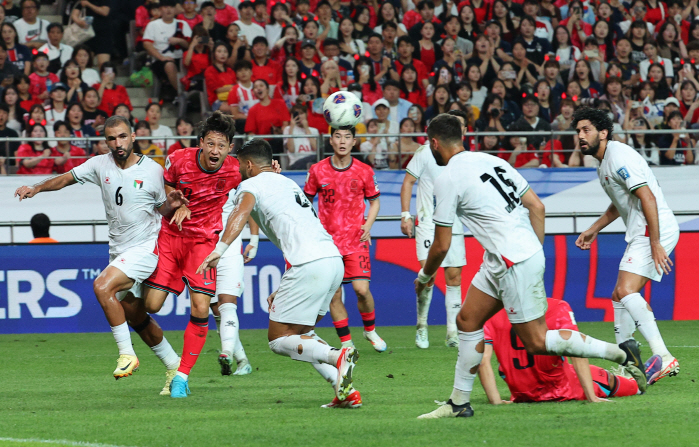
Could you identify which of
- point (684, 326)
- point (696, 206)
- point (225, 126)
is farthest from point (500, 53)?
point (225, 126)

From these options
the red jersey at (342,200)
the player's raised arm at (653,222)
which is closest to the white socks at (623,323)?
the player's raised arm at (653,222)

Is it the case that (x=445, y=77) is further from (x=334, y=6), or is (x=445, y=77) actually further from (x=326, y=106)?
(x=326, y=106)

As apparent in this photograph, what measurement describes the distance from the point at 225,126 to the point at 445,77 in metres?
10.3

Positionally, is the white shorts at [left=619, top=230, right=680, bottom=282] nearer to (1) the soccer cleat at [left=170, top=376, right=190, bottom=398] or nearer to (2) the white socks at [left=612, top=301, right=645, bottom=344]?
(2) the white socks at [left=612, top=301, right=645, bottom=344]

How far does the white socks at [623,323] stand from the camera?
784cm

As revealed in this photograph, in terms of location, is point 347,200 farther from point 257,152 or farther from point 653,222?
point 653,222

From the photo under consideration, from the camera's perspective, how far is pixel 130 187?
26.1 feet

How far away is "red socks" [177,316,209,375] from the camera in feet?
24.7

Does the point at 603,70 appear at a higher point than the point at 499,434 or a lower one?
higher

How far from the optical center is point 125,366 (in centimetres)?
728

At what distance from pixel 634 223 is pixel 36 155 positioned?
1040 centimetres

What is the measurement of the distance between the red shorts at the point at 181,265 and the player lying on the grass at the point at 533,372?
262 centimetres

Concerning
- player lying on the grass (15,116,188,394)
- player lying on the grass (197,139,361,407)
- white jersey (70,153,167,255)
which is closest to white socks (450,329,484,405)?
player lying on the grass (197,139,361,407)

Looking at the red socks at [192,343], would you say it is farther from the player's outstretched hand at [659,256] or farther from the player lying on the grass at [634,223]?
the player's outstretched hand at [659,256]
